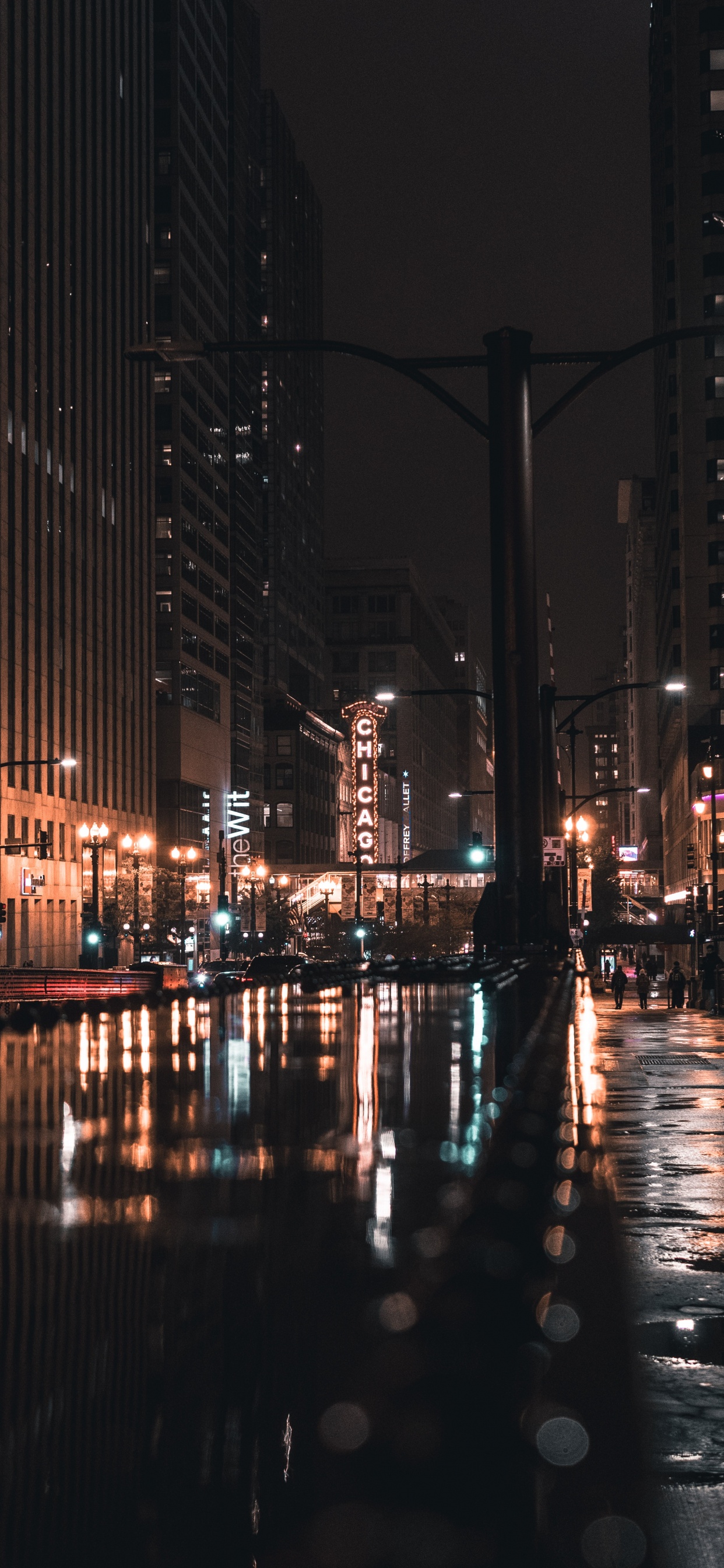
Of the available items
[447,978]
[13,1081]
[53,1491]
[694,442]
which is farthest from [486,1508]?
[694,442]

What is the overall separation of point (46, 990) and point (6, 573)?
47.2 m

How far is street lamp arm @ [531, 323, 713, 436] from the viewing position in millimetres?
17828

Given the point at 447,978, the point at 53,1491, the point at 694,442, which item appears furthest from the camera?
the point at 694,442

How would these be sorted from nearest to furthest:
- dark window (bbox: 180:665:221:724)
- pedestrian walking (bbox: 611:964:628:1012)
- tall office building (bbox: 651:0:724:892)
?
pedestrian walking (bbox: 611:964:628:1012) < tall office building (bbox: 651:0:724:892) < dark window (bbox: 180:665:221:724)

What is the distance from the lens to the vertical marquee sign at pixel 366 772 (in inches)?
6890

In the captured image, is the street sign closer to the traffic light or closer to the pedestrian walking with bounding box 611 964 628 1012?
the pedestrian walking with bounding box 611 964 628 1012

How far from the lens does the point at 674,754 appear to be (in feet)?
463

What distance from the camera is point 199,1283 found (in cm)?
512

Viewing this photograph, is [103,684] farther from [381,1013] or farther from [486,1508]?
[486,1508]

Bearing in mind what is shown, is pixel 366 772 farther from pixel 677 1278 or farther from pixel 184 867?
pixel 677 1278

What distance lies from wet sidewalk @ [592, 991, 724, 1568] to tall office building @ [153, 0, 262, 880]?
11139 centimetres

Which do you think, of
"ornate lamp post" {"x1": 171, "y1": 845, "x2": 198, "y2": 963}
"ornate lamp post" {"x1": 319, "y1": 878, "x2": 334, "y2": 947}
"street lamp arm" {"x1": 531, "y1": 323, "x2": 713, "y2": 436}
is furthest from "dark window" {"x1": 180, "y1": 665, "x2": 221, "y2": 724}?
"street lamp arm" {"x1": 531, "y1": 323, "x2": 713, "y2": 436}

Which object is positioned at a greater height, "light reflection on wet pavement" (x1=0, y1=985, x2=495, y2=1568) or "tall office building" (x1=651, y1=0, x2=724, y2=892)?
"tall office building" (x1=651, y1=0, x2=724, y2=892)

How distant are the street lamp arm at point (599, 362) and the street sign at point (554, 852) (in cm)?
1683
